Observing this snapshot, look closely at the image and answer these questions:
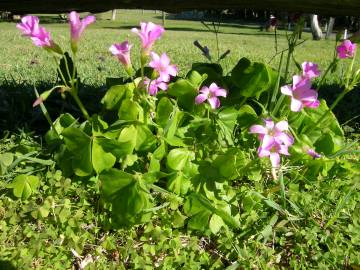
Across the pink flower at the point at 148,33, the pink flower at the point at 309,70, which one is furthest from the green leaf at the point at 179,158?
the pink flower at the point at 309,70

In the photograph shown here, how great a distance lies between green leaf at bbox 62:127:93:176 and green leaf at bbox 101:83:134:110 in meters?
0.24

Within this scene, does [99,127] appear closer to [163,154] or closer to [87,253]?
[163,154]

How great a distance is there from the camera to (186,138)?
1.94 m

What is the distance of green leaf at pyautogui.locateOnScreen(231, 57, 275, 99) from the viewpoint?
2.03 meters

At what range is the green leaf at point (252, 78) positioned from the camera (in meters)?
2.03

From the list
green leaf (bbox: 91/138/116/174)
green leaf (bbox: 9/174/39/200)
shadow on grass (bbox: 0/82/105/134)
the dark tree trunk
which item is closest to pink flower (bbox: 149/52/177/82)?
green leaf (bbox: 91/138/116/174)

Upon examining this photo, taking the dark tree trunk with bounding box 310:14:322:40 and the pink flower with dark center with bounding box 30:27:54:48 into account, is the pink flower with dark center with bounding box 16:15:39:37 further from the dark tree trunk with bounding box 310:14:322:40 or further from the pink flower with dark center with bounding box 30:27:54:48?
the dark tree trunk with bounding box 310:14:322:40

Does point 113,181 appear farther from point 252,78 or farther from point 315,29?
point 315,29

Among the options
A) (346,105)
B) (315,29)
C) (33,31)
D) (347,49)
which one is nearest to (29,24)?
(33,31)

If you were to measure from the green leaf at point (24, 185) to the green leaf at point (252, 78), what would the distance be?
38.0 inches

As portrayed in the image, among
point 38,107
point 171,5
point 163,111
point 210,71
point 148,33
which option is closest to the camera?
point 148,33

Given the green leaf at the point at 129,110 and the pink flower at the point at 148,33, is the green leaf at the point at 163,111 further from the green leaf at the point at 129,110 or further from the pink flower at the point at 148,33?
the pink flower at the point at 148,33

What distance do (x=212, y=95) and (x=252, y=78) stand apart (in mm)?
258

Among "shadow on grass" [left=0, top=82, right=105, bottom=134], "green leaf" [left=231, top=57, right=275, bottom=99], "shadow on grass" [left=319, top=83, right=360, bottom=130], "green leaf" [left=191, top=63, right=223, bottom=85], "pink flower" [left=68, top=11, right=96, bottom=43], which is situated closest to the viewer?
"pink flower" [left=68, top=11, right=96, bottom=43]
